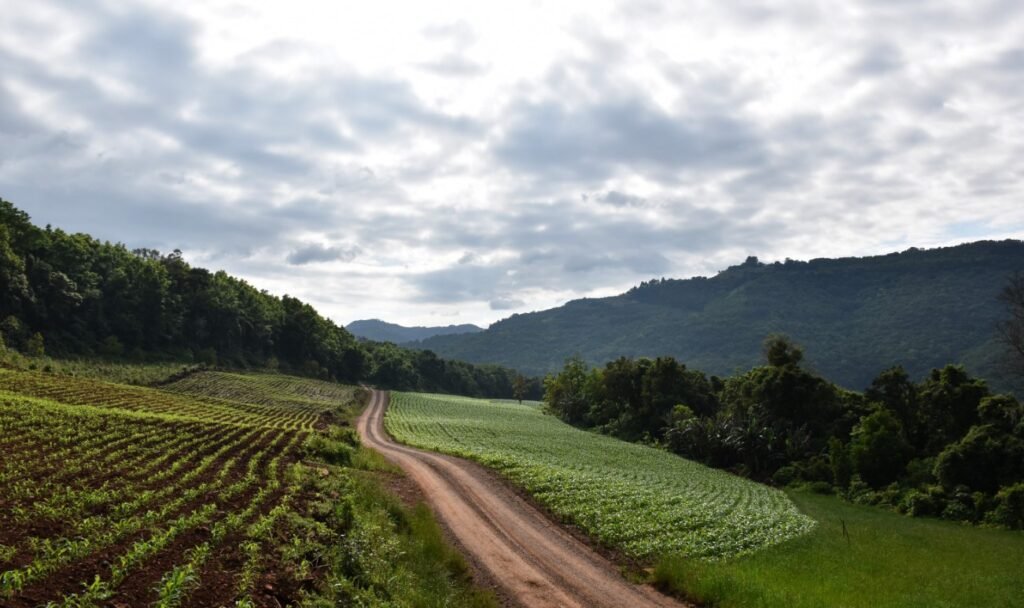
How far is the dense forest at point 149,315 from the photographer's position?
4114 inches

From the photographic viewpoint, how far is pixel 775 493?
2149 inches

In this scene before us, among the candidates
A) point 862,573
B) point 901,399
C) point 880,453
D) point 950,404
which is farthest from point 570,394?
point 862,573

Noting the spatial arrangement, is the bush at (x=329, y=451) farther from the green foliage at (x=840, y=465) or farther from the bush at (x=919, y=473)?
the bush at (x=919, y=473)

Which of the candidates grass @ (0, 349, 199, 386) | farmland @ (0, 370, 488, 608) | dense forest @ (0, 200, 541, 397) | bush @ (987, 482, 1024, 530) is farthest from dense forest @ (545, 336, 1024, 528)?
dense forest @ (0, 200, 541, 397)

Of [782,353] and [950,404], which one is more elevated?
[782,353]

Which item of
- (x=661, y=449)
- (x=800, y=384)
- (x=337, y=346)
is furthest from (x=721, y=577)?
(x=337, y=346)

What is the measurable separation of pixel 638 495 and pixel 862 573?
49.0 feet

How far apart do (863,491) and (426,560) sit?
155 ft

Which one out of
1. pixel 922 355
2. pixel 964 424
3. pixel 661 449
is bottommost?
pixel 661 449

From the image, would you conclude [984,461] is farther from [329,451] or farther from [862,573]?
[329,451]

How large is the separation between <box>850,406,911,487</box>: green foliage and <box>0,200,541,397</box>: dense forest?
10956 centimetres

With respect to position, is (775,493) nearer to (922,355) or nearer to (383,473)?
(383,473)

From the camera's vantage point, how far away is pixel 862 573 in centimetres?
2388

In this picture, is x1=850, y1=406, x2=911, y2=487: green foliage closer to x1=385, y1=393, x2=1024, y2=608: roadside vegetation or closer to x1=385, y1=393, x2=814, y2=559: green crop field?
x1=385, y1=393, x2=1024, y2=608: roadside vegetation
